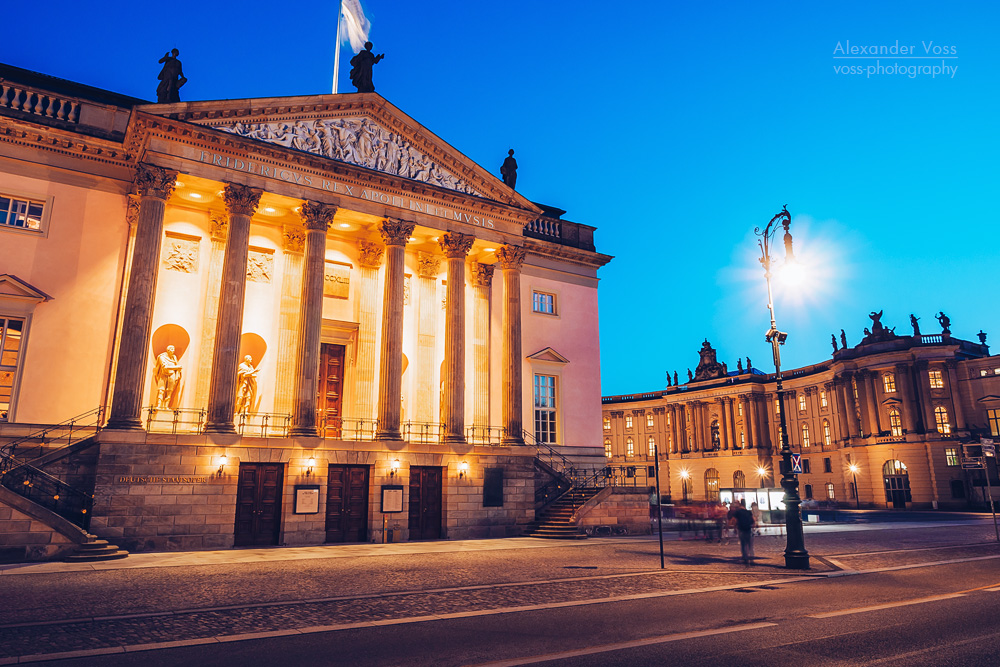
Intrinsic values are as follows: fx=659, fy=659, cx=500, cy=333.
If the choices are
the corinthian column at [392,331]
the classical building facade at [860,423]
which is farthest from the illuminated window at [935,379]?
the corinthian column at [392,331]

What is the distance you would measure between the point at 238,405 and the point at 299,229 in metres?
8.88

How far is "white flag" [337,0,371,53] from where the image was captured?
33812mm

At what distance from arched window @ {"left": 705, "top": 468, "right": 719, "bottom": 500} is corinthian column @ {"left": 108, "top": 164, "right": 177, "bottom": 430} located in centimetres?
8967

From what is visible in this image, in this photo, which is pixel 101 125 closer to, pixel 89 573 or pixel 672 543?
pixel 89 573

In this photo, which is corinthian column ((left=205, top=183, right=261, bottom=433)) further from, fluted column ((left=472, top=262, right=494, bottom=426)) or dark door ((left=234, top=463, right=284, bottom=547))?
fluted column ((left=472, top=262, right=494, bottom=426))

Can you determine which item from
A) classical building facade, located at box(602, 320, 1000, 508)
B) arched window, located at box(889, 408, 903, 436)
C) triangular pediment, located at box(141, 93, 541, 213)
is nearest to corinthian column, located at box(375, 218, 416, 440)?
triangular pediment, located at box(141, 93, 541, 213)

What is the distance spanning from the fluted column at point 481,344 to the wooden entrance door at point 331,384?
6.62m

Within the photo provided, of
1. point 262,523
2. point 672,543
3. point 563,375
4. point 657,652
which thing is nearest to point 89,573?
point 262,523

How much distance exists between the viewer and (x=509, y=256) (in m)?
34.1

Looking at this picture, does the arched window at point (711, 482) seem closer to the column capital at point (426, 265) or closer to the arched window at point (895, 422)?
the arched window at point (895, 422)

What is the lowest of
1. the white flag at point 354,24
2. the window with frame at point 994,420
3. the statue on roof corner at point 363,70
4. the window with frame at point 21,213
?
the window with frame at point 994,420

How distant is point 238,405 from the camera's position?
91.3 ft

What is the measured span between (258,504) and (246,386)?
538 cm

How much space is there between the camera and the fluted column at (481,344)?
3297 centimetres
